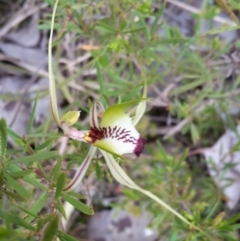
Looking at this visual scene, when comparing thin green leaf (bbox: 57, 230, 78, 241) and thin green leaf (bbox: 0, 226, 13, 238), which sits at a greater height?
thin green leaf (bbox: 57, 230, 78, 241)

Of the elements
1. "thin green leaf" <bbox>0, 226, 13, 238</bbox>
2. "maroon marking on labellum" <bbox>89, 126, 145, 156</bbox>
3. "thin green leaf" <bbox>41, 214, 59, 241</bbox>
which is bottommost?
"thin green leaf" <bbox>0, 226, 13, 238</bbox>

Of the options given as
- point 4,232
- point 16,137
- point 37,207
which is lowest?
point 4,232

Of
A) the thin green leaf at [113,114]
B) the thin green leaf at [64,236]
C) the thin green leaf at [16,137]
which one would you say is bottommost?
the thin green leaf at [64,236]

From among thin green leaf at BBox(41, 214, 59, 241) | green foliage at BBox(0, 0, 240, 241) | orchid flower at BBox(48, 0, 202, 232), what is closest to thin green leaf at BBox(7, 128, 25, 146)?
green foliage at BBox(0, 0, 240, 241)

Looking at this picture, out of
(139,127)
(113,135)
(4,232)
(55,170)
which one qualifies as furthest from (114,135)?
(139,127)

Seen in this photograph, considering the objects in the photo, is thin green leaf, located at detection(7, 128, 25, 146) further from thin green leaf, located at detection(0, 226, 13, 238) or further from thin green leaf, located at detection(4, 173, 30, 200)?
thin green leaf, located at detection(0, 226, 13, 238)

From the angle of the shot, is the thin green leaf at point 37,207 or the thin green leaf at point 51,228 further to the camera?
the thin green leaf at point 37,207

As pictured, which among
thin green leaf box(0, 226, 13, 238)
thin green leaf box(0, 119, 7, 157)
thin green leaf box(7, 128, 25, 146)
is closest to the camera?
thin green leaf box(0, 226, 13, 238)

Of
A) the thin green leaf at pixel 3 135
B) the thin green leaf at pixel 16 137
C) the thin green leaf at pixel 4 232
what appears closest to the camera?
the thin green leaf at pixel 4 232

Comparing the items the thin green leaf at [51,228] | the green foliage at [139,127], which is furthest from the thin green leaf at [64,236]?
the thin green leaf at [51,228]

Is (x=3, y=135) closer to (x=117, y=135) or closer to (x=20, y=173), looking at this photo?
(x=20, y=173)

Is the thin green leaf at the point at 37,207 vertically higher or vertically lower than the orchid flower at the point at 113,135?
lower

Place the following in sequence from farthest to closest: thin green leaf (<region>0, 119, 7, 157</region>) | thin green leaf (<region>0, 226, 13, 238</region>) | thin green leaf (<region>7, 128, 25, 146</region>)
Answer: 1. thin green leaf (<region>7, 128, 25, 146</region>)
2. thin green leaf (<region>0, 119, 7, 157</region>)
3. thin green leaf (<region>0, 226, 13, 238</region>)

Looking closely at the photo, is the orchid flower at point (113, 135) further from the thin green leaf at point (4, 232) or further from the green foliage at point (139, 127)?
the thin green leaf at point (4, 232)
